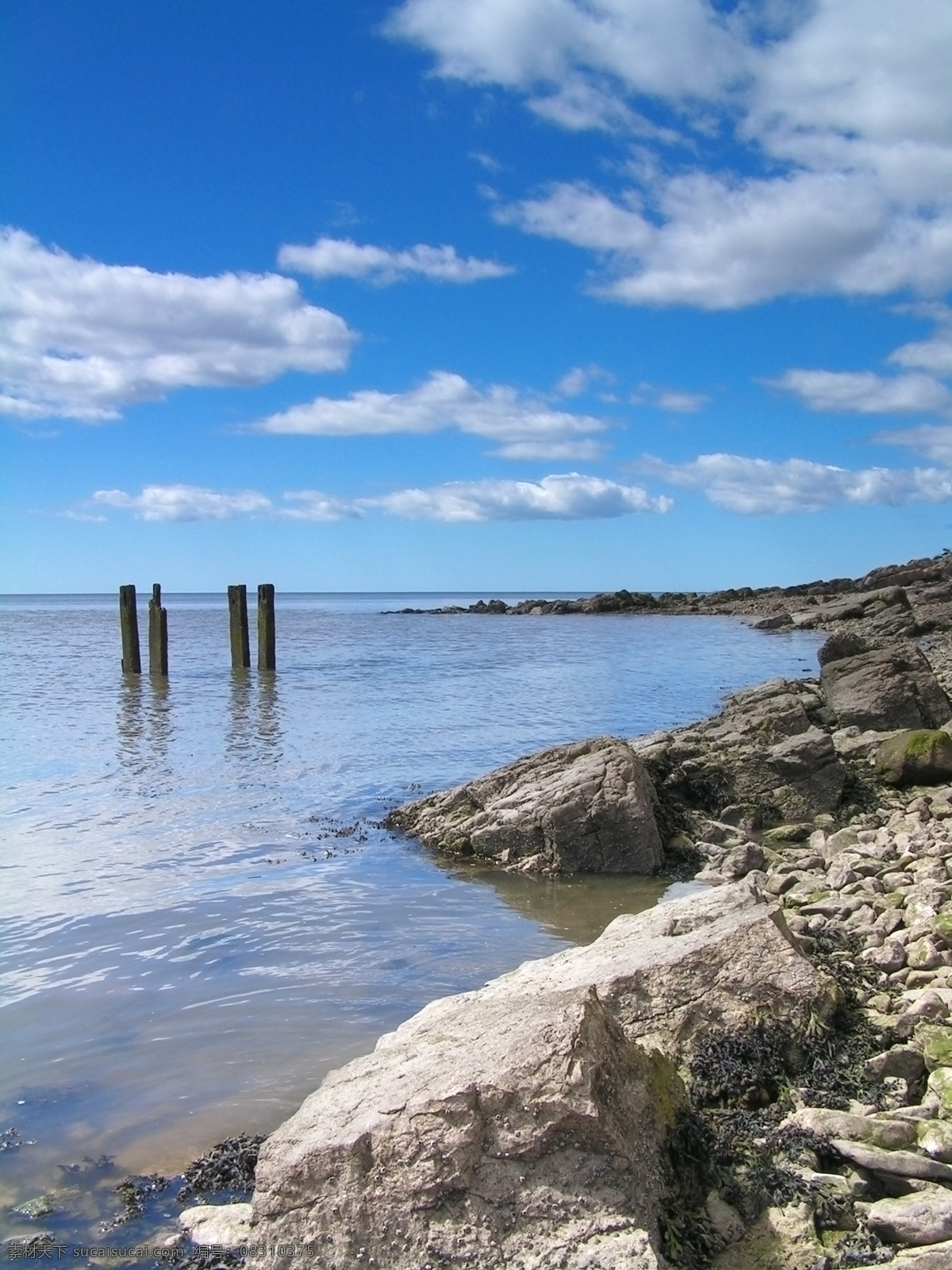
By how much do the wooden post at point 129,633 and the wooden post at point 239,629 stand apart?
119 inches

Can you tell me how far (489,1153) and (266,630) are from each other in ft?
100

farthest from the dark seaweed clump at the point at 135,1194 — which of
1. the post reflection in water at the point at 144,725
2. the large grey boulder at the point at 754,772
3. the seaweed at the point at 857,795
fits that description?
the post reflection in water at the point at 144,725

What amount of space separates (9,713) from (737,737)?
17577 mm

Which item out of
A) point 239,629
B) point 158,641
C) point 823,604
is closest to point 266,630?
point 239,629

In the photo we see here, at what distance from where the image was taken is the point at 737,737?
539 inches

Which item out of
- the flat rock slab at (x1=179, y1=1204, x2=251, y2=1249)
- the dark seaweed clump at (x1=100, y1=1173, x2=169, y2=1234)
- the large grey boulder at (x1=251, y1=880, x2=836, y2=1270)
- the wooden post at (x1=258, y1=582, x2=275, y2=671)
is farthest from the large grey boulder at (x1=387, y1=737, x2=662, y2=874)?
the wooden post at (x1=258, y1=582, x2=275, y2=671)

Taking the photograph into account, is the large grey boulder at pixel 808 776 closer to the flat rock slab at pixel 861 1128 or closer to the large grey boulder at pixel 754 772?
the large grey boulder at pixel 754 772

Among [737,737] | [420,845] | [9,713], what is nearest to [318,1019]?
[420,845]

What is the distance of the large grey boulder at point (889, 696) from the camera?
1553 centimetres

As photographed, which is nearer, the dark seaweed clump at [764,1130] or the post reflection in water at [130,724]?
the dark seaweed clump at [764,1130]

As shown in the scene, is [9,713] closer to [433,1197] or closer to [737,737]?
[737,737]

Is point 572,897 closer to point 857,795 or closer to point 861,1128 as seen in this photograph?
point 857,795

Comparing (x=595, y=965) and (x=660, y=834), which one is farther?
(x=660, y=834)

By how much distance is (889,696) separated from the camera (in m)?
15.7
